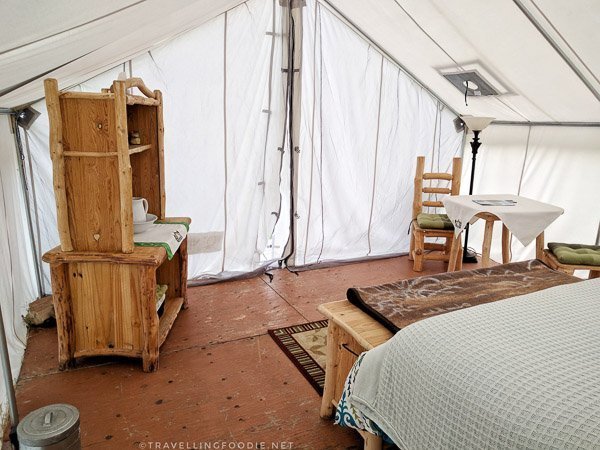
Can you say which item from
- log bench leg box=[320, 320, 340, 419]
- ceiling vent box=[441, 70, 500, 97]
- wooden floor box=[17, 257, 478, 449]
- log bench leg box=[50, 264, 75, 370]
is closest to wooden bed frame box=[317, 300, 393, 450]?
log bench leg box=[320, 320, 340, 419]

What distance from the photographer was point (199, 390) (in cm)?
226

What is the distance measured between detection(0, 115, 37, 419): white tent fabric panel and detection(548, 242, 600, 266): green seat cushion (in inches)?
131

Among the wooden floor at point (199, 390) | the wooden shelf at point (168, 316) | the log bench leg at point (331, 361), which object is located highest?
the log bench leg at point (331, 361)

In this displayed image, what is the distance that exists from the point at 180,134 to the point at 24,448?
2.36 meters

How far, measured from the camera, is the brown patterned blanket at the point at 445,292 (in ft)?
5.97

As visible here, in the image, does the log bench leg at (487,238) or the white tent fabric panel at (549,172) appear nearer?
the log bench leg at (487,238)

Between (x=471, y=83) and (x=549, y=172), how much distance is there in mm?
1033

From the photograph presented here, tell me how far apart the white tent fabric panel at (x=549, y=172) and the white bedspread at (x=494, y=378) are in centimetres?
240

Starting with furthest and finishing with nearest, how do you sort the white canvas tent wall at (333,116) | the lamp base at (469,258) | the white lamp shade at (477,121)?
the lamp base at (469,258), the white lamp shade at (477,121), the white canvas tent wall at (333,116)

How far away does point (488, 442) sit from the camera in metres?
1.05

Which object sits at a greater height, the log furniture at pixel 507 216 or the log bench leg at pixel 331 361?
the log furniture at pixel 507 216

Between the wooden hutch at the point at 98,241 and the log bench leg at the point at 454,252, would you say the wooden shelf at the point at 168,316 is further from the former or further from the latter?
the log bench leg at the point at 454,252

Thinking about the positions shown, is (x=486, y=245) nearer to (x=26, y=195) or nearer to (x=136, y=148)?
(x=136, y=148)

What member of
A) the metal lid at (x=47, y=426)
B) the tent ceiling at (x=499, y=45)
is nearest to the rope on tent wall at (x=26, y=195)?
the metal lid at (x=47, y=426)
